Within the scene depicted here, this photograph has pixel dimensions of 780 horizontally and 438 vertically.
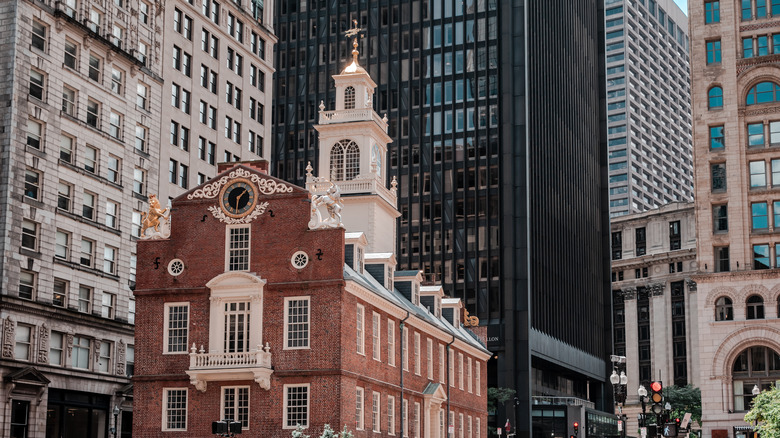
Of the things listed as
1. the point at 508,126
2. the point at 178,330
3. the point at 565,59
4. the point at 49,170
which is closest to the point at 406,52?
the point at 508,126

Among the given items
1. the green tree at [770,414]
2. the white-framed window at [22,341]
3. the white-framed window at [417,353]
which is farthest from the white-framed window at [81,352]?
the green tree at [770,414]

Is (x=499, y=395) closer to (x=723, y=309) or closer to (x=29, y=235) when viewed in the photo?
(x=723, y=309)

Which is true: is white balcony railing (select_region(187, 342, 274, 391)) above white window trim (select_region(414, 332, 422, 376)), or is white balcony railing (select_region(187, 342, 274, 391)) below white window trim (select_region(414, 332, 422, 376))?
below

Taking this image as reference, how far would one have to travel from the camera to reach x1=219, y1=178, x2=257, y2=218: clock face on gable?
57.2 meters

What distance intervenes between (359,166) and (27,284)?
22.6 meters

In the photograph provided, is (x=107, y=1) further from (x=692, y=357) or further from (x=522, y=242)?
(x=692, y=357)

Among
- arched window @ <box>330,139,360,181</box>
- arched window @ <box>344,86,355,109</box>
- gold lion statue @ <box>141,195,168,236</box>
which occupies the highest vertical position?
arched window @ <box>344,86,355,109</box>

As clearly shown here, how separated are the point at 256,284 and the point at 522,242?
7547 cm

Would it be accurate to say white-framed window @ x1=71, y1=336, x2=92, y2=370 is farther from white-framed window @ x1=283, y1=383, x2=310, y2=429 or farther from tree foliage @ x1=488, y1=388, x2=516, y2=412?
tree foliage @ x1=488, y1=388, x2=516, y2=412

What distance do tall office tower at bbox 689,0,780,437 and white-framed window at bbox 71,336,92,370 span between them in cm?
4845

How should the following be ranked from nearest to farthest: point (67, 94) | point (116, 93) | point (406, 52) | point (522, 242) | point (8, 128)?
point (8, 128) → point (67, 94) → point (116, 93) → point (522, 242) → point (406, 52)

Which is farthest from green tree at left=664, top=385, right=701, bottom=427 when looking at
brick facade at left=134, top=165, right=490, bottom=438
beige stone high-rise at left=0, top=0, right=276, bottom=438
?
brick facade at left=134, top=165, right=490, bottom=438

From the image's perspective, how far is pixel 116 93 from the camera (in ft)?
260

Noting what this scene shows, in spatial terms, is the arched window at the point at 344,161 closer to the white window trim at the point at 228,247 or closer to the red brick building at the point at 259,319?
the red brick building at the point at 259,319
